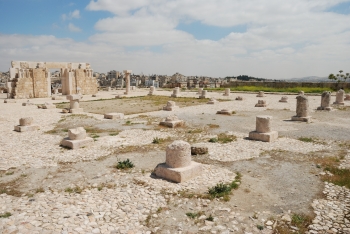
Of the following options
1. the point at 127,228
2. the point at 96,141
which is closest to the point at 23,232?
the point at 127,228

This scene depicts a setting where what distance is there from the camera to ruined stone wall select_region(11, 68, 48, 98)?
92.1 feet

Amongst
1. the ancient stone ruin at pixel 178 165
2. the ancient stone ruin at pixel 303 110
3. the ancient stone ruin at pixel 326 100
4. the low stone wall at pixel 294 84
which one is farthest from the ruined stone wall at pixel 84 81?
the ancient stone ruin at pixel 178 165

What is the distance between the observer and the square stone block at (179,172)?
6.07 meters

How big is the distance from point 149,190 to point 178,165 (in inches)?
40.5

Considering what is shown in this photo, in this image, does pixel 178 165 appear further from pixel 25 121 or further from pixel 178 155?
pixel 25 121

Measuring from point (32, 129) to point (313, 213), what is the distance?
11.6m

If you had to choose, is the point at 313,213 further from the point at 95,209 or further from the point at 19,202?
the point at 19,202

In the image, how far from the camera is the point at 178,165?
20.9 feet

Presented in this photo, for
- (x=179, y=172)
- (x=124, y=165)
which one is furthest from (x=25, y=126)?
(x=179, y=172)

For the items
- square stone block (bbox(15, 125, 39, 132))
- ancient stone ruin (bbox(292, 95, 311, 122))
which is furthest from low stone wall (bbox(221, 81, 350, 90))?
square stone block (bbox(15, 125, 39, 132))

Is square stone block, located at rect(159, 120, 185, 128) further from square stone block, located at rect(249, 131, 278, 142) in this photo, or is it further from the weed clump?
the weed clump

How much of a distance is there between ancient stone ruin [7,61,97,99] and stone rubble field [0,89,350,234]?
20.7 metres

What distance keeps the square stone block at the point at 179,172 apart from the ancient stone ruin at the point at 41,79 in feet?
89.3

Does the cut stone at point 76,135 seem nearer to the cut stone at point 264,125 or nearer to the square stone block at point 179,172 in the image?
the square stone block at point 179,172
